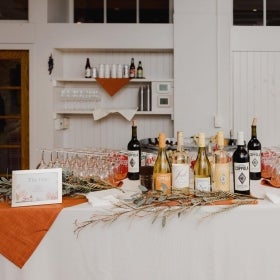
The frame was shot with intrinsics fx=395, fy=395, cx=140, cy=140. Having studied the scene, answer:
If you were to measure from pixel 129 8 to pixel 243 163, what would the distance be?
12.4 ft

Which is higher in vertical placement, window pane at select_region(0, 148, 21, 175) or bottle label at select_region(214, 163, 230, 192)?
bottle label at select_region(214, 163, 230, 192)

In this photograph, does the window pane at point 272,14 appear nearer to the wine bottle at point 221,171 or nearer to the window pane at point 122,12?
the window pane at point 122,12

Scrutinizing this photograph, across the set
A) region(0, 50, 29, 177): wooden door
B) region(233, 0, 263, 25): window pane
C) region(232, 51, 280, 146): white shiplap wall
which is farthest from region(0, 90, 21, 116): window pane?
region(233, 0, 263, 25): window pane

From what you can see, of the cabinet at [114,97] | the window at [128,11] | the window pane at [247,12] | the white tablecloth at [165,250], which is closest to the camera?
the white tablecloth at [165,250]

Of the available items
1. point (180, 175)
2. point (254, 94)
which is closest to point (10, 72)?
point (254, 94)

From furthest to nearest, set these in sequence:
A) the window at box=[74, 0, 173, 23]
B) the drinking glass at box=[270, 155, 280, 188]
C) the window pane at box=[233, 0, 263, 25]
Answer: the window at box=[74, 0, 173, 23]
the window pane at box=[233, 0, 263, 25]
the drinking glass at box=[270, 155, 280, 188]

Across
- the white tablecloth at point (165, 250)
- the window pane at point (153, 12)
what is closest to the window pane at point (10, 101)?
the window pane at point (153, 12)

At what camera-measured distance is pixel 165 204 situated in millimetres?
1590

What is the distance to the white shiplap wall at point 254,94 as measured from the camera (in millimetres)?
4773

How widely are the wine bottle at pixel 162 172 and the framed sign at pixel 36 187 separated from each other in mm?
424

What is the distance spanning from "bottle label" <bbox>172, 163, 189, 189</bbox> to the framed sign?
1.61ft

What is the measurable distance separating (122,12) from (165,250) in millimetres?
4020

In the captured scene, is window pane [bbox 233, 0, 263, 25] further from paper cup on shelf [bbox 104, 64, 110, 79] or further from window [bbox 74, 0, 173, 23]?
paper cup on shelf [bbox 104, 64, 110, 79]

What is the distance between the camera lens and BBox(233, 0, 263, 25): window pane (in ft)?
16.0
